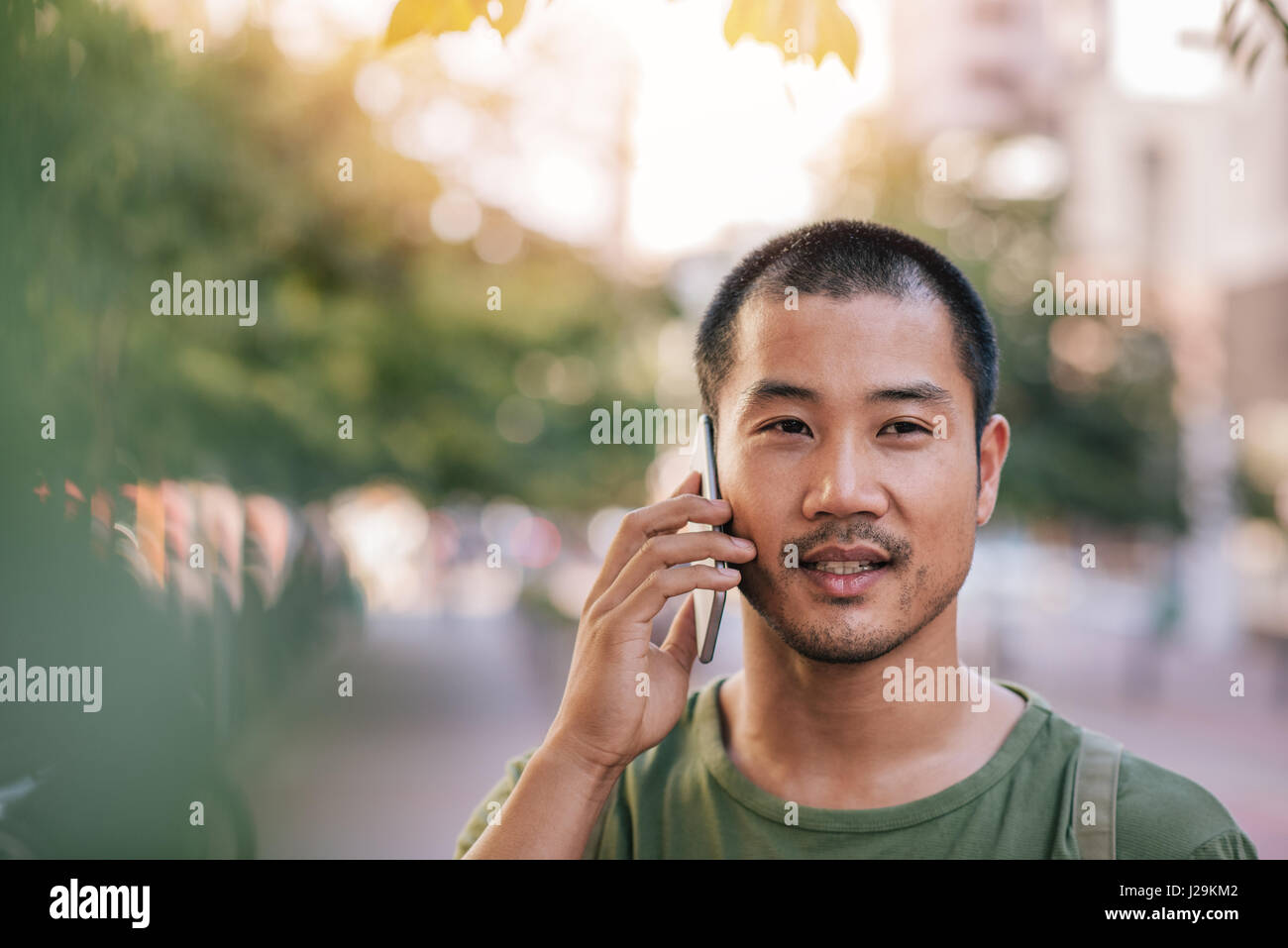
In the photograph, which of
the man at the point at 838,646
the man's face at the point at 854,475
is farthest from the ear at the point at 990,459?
the man's face at the point at 854,475

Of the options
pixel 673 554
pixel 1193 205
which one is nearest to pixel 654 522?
pixel 673 554

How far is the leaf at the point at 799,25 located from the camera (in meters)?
2.08

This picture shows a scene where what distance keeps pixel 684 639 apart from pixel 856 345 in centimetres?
63

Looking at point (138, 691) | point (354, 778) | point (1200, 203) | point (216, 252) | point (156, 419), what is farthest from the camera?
point (1200, 203)

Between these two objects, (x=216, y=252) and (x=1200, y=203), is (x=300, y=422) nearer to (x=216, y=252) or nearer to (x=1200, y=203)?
(x=216, y=252)

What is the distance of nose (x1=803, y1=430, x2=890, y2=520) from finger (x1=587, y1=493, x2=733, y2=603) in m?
0.16

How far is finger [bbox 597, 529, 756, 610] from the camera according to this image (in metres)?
1.94

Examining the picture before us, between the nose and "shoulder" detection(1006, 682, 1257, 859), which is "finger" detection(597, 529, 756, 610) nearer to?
the nose

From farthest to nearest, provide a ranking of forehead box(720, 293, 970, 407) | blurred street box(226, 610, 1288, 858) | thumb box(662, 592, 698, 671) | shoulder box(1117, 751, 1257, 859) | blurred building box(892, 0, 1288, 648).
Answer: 1. blurred building box(892, 0, 1288, 648)
2. blurred street box(226, 610, 1288, 858)
3. thumb box(662, 592, 698, 671)
4. forehead box(720, 293, 970, 407)
5. shoulder box(1117, 751, 1257, 859)

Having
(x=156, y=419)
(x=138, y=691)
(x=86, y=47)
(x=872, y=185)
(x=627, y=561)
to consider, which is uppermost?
(x=872, y=185)

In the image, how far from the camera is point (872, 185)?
448 inches

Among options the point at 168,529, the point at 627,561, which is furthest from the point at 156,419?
the point at 627,561

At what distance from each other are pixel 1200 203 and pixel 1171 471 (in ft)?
35.1

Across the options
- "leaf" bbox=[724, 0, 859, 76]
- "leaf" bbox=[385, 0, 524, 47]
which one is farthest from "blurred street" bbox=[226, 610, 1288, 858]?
"leaf" bbox=[385, 0, 524, 47]
